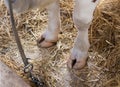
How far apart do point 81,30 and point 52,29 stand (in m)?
0.24

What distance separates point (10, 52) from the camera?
5.80ft

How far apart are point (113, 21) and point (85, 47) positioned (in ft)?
1.16

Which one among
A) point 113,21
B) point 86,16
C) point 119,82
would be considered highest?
point 86,16

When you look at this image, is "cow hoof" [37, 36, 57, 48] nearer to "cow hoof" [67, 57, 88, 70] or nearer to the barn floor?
the barn floor

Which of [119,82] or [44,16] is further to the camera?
[44,16]

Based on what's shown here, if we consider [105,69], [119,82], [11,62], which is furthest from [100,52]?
[11,62]

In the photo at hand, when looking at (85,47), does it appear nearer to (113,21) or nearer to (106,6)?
(113,21)

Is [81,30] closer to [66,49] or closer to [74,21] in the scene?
[74,21]

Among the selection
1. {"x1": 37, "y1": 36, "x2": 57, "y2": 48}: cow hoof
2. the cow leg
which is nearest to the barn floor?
{"x1": 37, "y1": 36, "x2": 57, "y2": 48}: cow hoof

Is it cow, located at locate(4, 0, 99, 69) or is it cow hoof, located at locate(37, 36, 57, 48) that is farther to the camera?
cow hoof, located at locate(37, 36, 57, 48)

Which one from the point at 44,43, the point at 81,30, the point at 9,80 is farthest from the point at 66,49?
the point at 9,80

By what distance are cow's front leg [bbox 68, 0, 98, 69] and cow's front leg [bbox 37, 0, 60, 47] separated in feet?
0.61

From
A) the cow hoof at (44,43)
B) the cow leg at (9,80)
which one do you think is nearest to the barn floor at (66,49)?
the cow hoof at (44,43)

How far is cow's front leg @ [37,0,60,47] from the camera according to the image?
1625 millimetres
